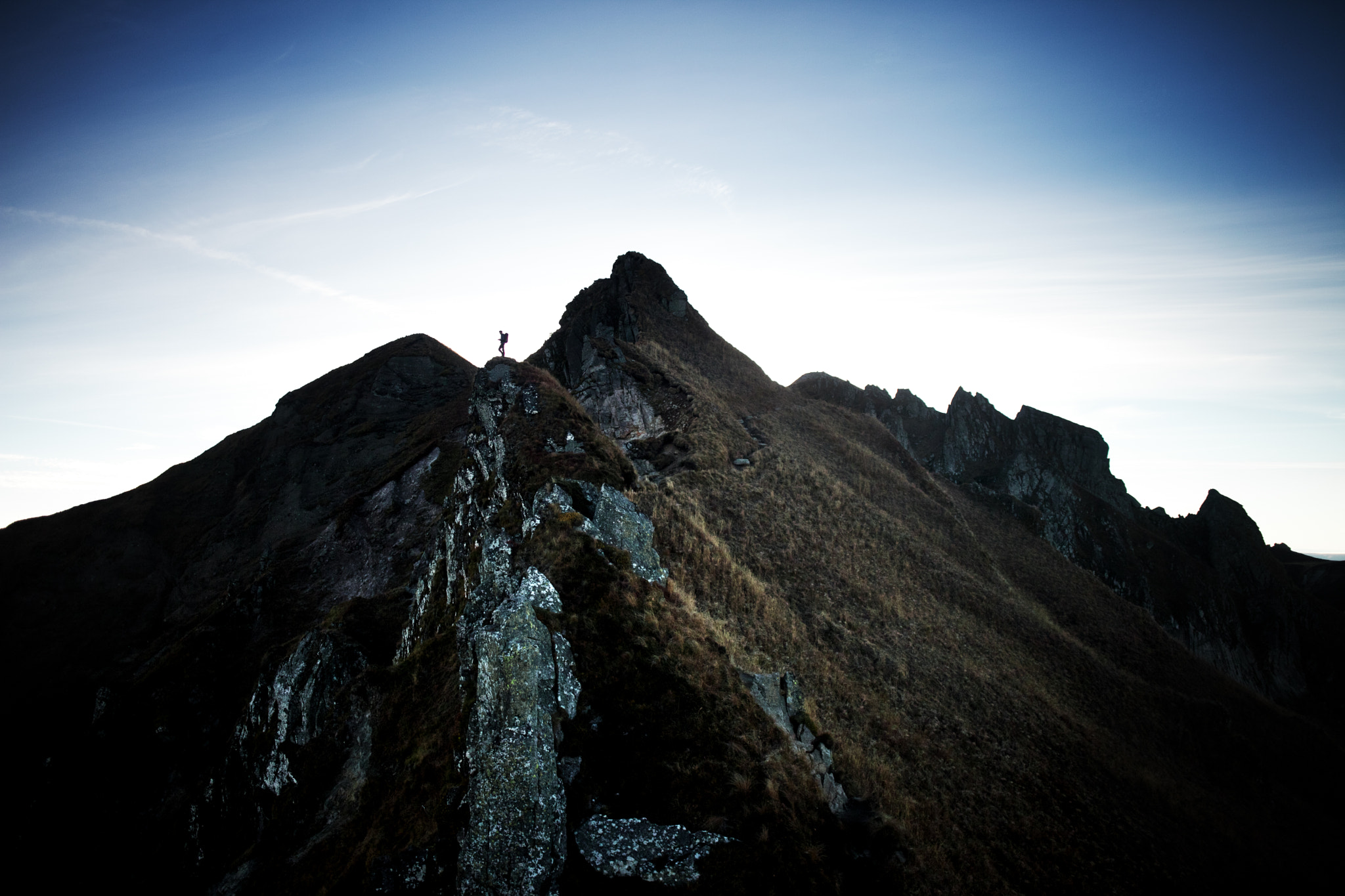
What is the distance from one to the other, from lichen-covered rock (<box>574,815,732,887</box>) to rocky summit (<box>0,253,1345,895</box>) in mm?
51

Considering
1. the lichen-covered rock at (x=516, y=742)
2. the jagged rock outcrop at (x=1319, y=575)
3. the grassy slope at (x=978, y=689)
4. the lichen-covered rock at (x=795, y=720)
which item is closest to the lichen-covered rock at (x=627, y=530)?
the grassy slope at (x=978, y=689)

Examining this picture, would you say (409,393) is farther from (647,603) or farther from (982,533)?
(982,533)

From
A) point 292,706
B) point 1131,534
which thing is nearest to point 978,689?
point 292,706

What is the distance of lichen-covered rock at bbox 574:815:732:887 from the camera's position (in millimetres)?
7723

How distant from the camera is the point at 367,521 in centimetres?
3841

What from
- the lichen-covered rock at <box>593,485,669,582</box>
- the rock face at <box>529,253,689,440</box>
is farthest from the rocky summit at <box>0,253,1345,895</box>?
the rock face at <box>529,253,689,440</box>

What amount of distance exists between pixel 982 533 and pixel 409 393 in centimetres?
6526

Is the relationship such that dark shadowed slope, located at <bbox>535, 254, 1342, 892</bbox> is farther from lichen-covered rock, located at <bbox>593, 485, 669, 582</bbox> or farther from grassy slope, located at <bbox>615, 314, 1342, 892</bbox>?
lichen-covered rock, located at <bbox>593, 485, 669, 582</bbox>

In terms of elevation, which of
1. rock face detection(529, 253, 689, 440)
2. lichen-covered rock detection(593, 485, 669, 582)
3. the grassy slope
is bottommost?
the grassy slope

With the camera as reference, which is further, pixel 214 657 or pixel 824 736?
pixel 214 657

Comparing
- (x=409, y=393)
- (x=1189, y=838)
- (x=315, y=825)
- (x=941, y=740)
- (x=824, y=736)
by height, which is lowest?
(x=1189, y=838)

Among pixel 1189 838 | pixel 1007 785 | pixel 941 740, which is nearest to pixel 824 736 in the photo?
pixel 941 740

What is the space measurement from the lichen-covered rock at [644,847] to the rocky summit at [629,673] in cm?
5

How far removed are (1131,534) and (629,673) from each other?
261ft
